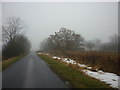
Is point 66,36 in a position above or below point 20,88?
above

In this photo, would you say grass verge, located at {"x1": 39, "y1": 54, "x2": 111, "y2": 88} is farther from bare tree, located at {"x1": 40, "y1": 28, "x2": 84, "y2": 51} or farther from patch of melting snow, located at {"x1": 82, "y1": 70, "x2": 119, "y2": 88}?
bare tree, located at {"x1": 40, "y1": 28, "x2": 84, "y2": 51}

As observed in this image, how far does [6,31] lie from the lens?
145ft

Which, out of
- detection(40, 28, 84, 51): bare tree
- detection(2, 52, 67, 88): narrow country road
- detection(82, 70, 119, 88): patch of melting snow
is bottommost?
detection(82, 70, 119, 88): patch of melting snow

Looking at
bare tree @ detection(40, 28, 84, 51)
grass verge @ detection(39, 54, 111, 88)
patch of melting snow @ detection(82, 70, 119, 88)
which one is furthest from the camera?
bare tree @ detection(40, 28, 84, 51)

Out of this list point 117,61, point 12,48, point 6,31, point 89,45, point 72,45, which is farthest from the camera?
point 89,45

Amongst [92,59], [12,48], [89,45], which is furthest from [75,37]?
[89,45]

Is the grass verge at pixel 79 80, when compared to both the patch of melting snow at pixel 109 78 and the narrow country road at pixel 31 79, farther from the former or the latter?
the patch of melting snow at pixel 109 78

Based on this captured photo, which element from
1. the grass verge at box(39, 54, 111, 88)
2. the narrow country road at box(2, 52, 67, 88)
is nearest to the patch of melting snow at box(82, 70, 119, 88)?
the grass verge at box(39, 54, 111, 88)

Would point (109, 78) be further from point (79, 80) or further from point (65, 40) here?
point (65, 40)

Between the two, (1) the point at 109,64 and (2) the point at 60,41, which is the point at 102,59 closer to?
(1) the point at 109,64

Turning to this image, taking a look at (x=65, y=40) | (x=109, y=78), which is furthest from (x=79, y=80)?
(x=65, y=40)

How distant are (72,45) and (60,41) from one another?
5029 millimetres

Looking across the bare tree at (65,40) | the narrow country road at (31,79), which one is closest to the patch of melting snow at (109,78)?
the narrow country road at (31,79)

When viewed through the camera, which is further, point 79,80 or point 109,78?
point 109,78
